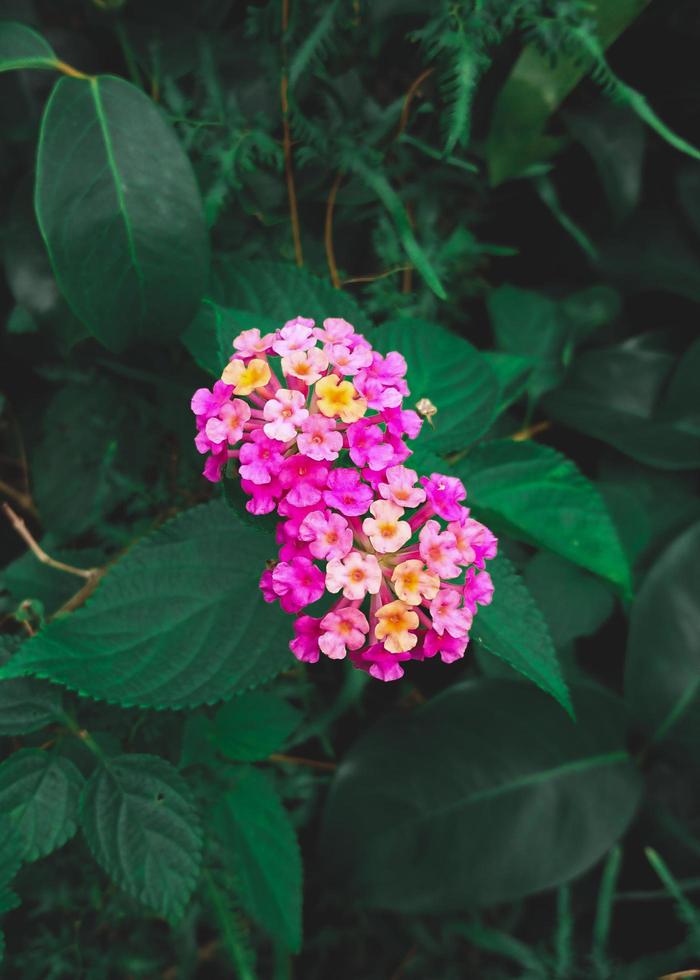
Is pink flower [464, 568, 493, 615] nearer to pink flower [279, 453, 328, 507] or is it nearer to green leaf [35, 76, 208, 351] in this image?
pink flower [279, 453, 328, 507]

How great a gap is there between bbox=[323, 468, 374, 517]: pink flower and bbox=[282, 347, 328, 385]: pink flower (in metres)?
0.07

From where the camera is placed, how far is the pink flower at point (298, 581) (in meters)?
0.53

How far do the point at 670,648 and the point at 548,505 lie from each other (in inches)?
13.0

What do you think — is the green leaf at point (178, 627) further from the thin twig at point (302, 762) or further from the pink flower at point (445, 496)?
the thin twig at point (302, 762)

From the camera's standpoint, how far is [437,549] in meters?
0.54

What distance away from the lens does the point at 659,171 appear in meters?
1.04

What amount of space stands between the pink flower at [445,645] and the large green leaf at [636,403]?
0.50 m

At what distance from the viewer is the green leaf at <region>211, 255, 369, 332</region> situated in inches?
29.6

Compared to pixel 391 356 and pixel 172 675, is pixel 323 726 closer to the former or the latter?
pixel 172 675

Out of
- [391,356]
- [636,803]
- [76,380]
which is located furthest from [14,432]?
[636,803]

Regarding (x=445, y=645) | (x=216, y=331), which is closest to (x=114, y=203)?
(x=216, y=331)

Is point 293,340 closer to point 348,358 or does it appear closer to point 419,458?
point 348,358

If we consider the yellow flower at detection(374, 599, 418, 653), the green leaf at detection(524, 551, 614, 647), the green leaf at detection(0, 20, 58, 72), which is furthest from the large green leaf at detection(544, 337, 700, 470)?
the green leaf at detection(0, 20, 58, 72)

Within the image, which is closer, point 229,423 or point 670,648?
point 229,423
